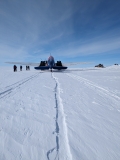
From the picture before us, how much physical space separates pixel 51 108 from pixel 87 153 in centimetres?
165

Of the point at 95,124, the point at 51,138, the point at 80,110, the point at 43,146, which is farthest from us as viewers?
the point at 80,110

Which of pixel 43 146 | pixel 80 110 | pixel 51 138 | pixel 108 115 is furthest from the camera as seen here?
pixel 80 110

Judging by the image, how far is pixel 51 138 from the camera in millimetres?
1813

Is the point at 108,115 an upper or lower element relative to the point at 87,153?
upper

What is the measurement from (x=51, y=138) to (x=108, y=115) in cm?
188

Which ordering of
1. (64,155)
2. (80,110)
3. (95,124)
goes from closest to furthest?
(64,155), (95,124), (80,110)

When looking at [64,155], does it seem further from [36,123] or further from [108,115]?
[108,115]

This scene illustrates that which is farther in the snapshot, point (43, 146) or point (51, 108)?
point (51, 108)

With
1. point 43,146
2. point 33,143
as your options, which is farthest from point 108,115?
point 33,143

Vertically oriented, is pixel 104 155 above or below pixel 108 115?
below

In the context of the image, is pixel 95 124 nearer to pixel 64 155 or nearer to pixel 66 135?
pixel 66 135

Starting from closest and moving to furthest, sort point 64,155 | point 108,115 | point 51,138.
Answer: point 64,155 < point 51,138 < point 108,115

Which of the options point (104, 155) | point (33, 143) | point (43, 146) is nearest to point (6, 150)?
point (33, 143)

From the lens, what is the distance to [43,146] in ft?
5.43
